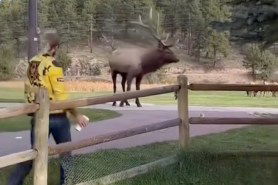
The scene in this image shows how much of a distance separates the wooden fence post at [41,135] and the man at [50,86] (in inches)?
13.1

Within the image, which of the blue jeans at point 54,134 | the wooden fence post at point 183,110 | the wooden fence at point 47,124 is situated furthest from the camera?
the wooden fence post at point 183,110

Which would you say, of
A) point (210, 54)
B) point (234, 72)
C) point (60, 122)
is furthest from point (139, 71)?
point (210, 54)

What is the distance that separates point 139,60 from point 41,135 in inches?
570

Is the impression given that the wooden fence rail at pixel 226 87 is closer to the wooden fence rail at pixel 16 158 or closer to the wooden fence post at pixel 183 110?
the wooden fence post at pixel 183 110

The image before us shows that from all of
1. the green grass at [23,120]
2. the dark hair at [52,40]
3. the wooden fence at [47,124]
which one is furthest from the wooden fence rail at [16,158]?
the green grass at [23,120]

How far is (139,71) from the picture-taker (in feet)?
68.2

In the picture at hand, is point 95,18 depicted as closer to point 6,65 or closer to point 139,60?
point 6,65

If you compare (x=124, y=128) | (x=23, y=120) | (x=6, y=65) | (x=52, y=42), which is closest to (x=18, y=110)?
(x=52, y=42)

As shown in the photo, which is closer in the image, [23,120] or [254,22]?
[254,22]

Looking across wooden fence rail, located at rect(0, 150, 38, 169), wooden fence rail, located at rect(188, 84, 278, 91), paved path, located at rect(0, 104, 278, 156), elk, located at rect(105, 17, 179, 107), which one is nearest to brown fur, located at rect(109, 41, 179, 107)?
elk, located at rect(105, 17, 179, 107)

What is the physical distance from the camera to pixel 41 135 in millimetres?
6156

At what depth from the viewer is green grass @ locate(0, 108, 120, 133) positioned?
45.0ft

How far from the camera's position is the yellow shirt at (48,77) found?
260 inches

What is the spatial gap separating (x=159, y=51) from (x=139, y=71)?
4.02ft
